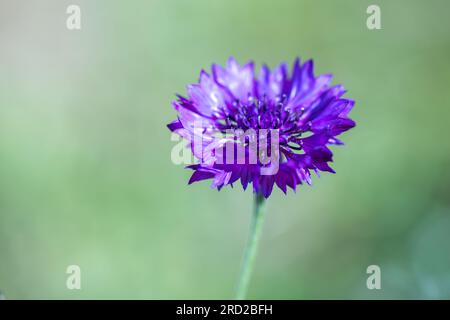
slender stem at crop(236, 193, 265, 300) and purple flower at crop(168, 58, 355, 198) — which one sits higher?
purple flower at crop(168, 58, 355, 198)

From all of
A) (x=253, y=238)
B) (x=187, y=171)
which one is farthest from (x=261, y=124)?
(x=187, y=171)

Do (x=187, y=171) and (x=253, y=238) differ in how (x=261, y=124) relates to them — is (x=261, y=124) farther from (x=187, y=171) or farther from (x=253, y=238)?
(x=187, y=171)

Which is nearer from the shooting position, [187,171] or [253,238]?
[253,238]

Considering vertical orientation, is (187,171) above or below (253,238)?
above

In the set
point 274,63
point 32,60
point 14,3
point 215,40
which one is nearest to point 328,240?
point 274,63

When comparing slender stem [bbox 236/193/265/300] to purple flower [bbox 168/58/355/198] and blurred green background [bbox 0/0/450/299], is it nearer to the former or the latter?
purple flower [bbox 168/58/355/198]

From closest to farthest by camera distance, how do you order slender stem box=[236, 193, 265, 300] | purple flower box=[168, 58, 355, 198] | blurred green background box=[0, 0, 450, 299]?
purple flower box=[168, 58, 355, 198] → slender stem box=[236, 193, 265, 300] → blurred green background box=[0, 0, 450, 299]

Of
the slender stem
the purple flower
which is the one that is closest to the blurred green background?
the slender stem
